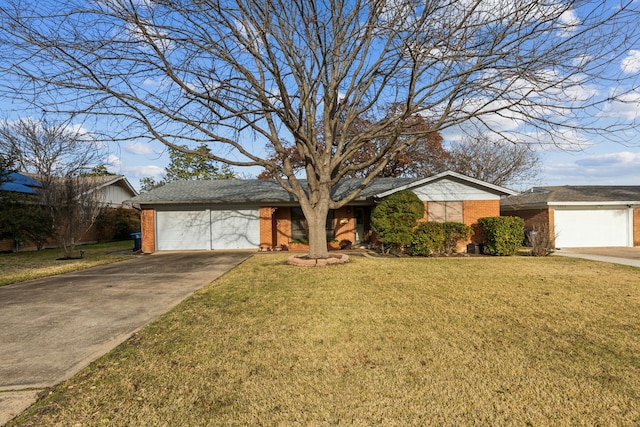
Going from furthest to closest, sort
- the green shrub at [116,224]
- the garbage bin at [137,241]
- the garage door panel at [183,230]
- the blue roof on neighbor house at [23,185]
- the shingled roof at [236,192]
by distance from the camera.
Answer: the green shrub at [116,224]
the blue roof on neighbor house at [23,185]
the garbage bin at [137,241]
the garage door panel at [183,230]
the shingled roof at [236,192]

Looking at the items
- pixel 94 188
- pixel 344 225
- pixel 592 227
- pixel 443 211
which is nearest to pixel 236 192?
pixel 344 225

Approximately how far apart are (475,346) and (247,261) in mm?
9550

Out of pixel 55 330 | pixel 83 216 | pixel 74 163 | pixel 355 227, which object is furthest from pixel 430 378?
pixel 74 163

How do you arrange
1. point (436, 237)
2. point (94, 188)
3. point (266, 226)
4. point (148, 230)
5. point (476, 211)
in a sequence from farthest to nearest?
point (266, 226)
point (148, 230)
point (94, 188)
point (476, 211)
point (436, 237)

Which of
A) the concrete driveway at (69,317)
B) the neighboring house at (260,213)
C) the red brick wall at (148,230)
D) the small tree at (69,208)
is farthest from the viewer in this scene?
the red brick wall at (148,230)

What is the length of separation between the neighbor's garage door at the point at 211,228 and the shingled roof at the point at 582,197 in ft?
49.2

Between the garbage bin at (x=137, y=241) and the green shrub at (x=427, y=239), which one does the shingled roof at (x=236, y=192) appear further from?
the green shrub at (x=427, y=239)

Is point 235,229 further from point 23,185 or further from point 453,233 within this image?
point 23,185

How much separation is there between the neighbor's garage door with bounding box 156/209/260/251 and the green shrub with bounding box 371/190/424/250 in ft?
22.1

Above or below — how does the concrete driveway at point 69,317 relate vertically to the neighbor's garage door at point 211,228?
below

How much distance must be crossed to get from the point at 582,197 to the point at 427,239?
10.6m

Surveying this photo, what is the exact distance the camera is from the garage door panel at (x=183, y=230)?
1714 cm

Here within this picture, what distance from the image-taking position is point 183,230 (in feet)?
56.7

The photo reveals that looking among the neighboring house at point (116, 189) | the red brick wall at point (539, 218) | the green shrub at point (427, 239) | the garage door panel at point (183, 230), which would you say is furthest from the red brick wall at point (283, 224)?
the neighboring house at point (116, 189)
